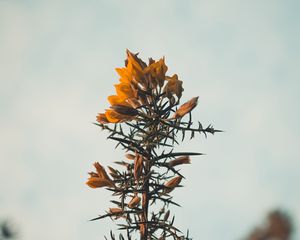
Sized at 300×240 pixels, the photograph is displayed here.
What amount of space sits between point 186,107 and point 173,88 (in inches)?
5.1

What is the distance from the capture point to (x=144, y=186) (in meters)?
1.58

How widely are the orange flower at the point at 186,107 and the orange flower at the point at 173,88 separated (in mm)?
67

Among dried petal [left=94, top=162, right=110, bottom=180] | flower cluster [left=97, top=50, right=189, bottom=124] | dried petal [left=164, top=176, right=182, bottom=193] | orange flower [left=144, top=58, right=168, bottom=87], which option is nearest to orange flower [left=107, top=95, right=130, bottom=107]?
flower cluster [left=97, top=50, right=189, bottom=124]

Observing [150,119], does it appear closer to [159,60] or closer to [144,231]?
[159,60]

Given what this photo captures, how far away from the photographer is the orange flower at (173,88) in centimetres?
185

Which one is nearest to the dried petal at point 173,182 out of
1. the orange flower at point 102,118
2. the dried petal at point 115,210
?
the dried petal at point 115,210

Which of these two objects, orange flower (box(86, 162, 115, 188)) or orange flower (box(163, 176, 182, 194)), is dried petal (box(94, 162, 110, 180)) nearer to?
orange flower (box(86, 162, 115, 188))

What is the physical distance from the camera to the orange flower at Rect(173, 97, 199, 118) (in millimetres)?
1818

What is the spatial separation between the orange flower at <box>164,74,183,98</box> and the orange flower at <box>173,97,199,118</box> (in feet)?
0.22

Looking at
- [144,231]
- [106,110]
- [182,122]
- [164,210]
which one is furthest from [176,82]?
[144,231]

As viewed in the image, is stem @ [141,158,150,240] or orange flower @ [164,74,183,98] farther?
orange flower @ [164,74,183,98]

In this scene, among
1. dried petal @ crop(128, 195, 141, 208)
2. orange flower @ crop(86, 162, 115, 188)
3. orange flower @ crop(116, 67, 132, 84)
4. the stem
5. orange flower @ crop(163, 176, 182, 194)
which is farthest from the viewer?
orange flower @ crop(116, 67, 132, 84)
